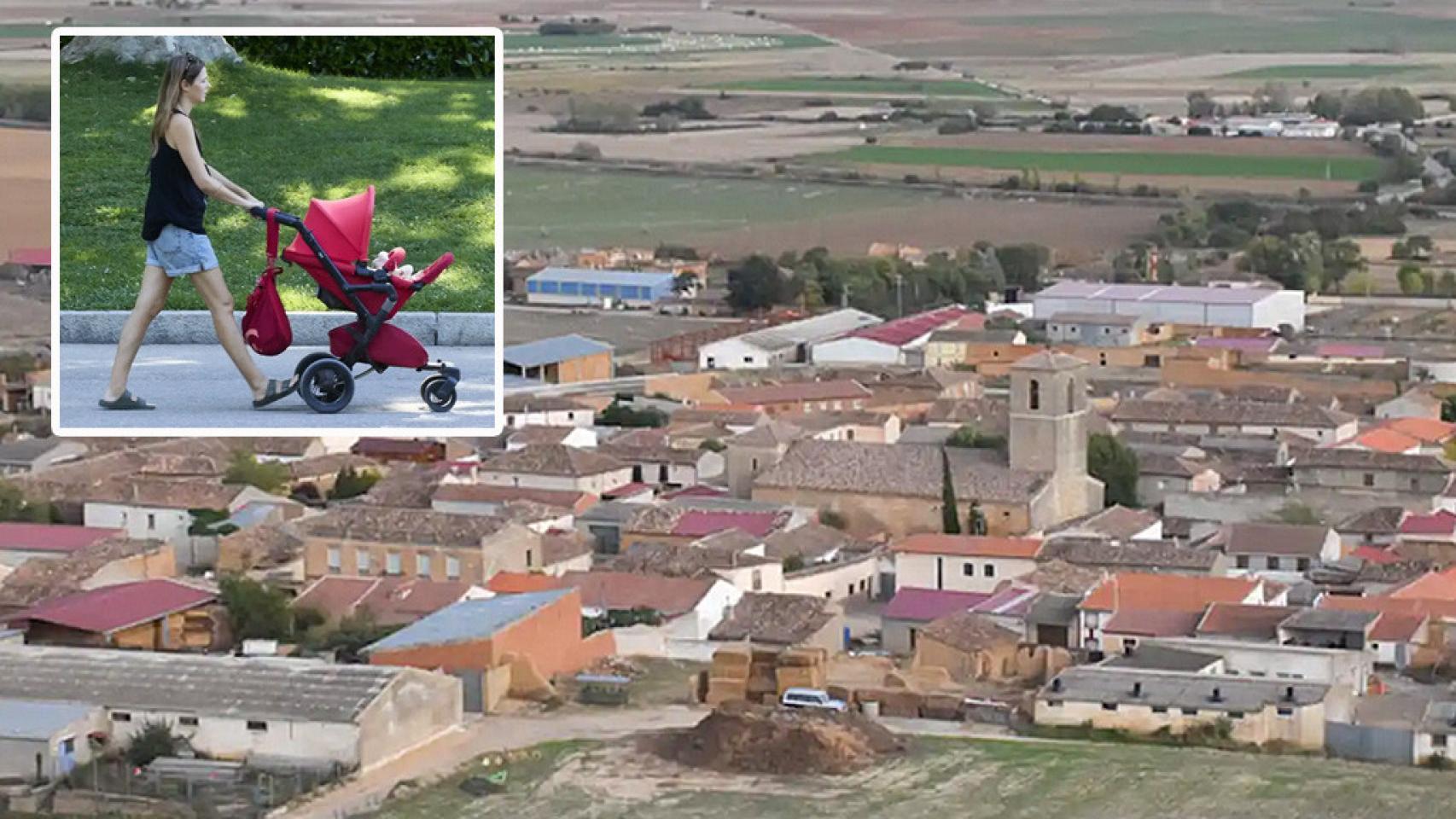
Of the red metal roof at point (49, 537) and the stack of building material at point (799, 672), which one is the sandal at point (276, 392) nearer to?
the stack of building material at point (799, 672)

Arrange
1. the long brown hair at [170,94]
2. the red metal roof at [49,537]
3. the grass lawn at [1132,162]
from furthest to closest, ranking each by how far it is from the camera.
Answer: the grass lawn at [1132,162]
the red metal roof at [49,537]
the long brown hair at [170,94]

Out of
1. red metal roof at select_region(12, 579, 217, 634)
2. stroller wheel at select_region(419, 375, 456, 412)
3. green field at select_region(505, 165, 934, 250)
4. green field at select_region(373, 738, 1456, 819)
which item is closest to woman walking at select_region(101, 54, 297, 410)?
stroller wheel at select_region(419, 375, 456, 412)

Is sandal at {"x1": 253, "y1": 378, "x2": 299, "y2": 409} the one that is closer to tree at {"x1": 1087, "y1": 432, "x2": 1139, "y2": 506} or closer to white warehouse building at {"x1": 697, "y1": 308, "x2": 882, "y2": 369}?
tree at {"x1": 1087, "y1": 432, "x2": 1139, "y2": 506}

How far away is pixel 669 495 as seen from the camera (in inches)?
444

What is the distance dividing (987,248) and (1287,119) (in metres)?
5.82

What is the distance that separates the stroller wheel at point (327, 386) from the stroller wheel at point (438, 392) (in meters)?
0.08

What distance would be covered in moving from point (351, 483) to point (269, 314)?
25.8ft

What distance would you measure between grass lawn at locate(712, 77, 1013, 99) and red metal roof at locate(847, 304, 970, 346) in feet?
32.0

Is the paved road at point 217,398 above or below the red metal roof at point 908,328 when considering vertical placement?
above

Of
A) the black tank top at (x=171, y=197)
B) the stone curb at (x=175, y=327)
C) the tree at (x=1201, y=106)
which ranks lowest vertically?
the stone curb at (x=175, y=327)

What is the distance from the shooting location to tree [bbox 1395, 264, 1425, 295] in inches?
704

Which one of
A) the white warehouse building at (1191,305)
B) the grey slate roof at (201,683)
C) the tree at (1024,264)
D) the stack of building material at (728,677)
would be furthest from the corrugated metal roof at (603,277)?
the grey slate roof at (201,683)

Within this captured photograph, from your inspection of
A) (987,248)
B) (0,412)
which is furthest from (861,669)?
(987,248)

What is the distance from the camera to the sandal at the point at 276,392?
3.68 metres
